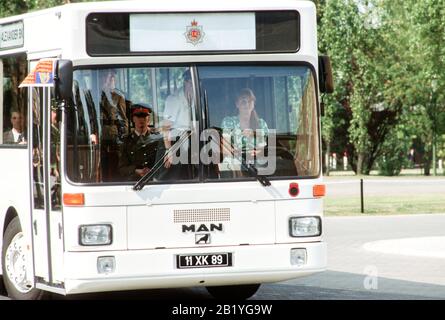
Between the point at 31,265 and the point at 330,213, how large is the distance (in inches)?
740

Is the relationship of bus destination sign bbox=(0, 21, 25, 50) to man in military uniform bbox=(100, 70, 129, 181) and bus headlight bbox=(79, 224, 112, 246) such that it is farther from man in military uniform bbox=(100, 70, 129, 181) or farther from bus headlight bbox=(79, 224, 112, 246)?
bus headlight bbox=(79, 224, 112, 246)

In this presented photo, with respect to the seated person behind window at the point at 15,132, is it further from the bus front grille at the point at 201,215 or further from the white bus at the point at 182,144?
the bus front grille at the point at 201,215

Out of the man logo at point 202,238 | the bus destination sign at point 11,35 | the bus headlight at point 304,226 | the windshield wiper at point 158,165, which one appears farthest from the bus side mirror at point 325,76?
the bus destination sign at point 11,35

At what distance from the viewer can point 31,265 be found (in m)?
12.8

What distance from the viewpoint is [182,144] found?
11688 millimetres

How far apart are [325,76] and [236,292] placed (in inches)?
113

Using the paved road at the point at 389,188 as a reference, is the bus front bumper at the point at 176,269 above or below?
above

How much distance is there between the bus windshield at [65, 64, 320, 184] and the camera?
38.0ft

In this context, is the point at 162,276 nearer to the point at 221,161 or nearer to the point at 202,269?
the point at 202,269

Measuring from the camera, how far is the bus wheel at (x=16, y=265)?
43.0 feet

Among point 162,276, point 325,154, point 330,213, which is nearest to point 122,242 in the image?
point 162,276

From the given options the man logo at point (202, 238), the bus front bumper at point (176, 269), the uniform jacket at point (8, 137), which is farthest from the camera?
the uniform jacket at point (8, 137)

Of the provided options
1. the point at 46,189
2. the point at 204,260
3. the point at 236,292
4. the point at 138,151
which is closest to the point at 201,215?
the point at 204,260

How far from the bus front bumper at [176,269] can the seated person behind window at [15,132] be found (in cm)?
215
